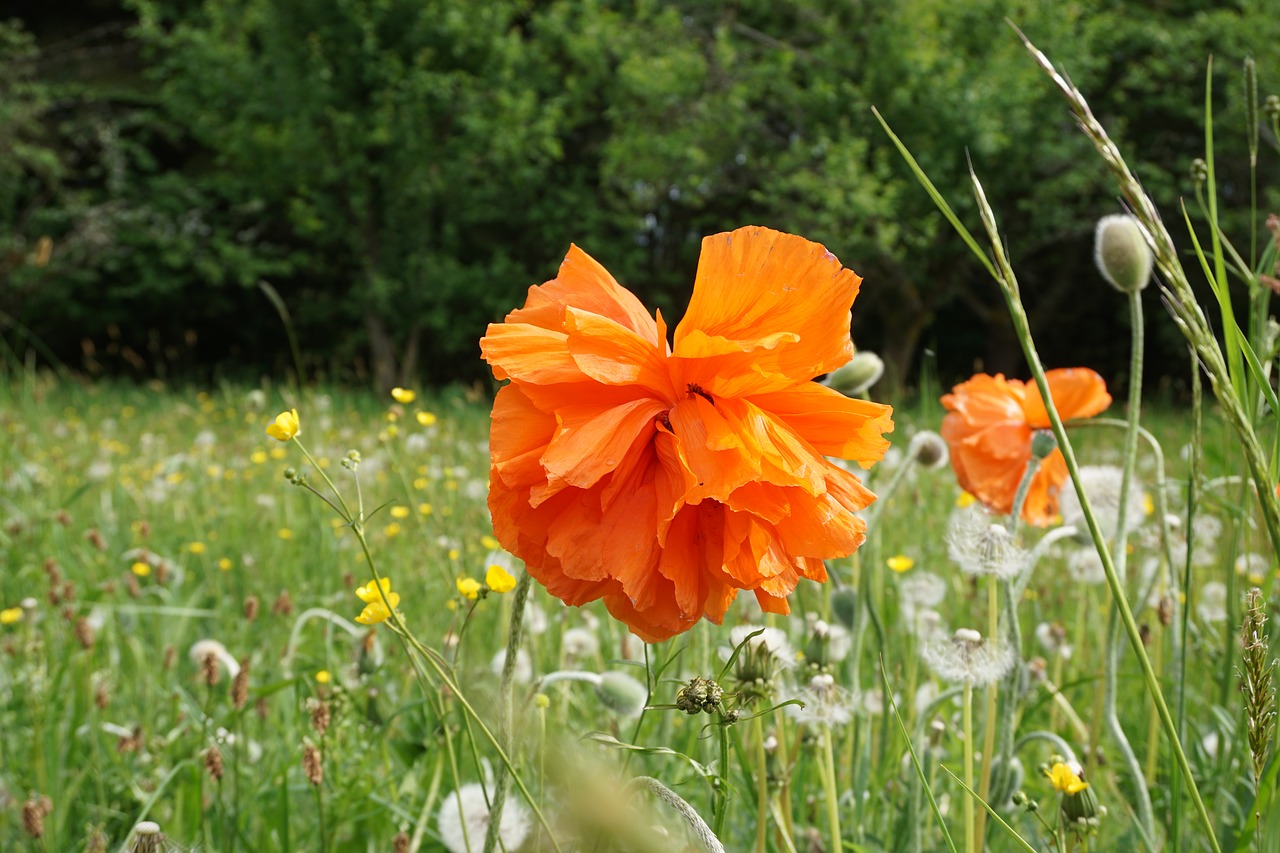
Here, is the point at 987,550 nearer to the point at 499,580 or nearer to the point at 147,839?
the point at 499,580

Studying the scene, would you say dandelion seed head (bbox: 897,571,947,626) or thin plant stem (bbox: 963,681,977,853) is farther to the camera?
dandelion seed head (bbox: 897,571,947,626)

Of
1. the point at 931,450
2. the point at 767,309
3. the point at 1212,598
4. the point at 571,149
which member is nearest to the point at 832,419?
the point at 767,309

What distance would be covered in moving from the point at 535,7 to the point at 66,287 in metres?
7.10

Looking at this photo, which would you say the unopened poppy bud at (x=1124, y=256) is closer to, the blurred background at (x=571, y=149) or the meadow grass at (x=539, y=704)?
the meadow grass at (x=539, y=704)

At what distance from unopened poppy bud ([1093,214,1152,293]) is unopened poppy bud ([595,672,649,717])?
604mm

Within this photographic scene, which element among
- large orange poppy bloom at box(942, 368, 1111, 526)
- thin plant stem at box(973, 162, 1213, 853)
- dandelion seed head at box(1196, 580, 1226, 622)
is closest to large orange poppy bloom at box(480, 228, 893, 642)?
thin plant stem at box(973, 162, 1213, 853)

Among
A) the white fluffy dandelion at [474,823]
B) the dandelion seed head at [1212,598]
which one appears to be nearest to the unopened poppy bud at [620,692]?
the white fluffy dandelion at [474,823]

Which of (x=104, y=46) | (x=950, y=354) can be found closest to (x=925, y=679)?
(x=950, y=354)

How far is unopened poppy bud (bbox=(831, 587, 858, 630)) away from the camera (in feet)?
3.99

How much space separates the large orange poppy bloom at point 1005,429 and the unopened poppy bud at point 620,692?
0.45 metres

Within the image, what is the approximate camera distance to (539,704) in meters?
0.82

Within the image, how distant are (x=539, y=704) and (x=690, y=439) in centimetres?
30

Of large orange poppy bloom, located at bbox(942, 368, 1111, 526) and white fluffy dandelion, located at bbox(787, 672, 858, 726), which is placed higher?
large orange poppy bloom, located at bbox(942, 368, 1111, 526)

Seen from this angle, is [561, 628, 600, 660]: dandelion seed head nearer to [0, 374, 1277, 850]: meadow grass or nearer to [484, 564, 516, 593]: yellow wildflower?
[0, 374, 1277, 850]: meadow grass
